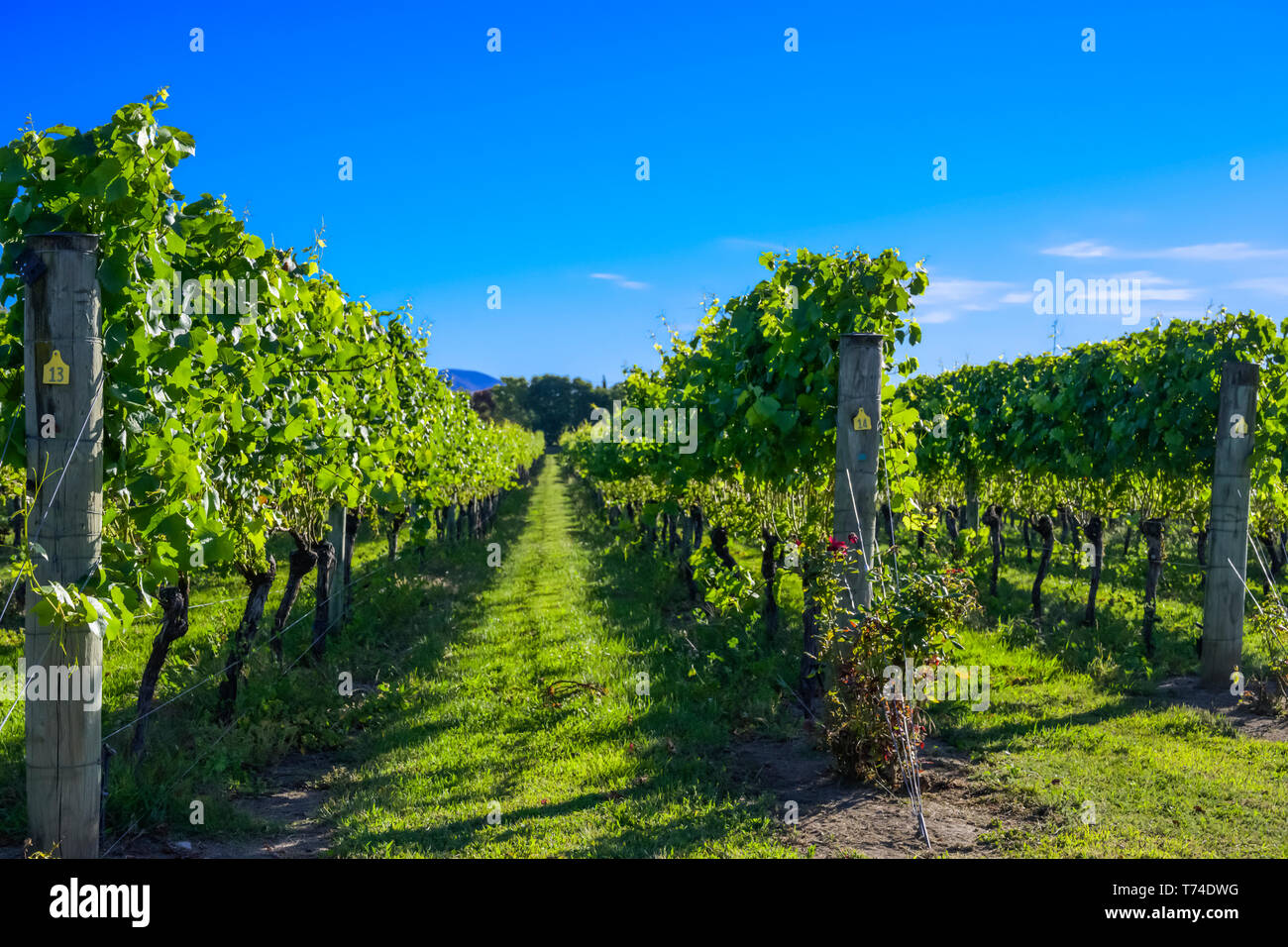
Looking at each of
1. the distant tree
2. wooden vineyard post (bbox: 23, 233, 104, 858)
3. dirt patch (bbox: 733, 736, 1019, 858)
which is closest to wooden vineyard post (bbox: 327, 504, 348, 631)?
dirt patch (bbox: 733, 736, 1019, 858)

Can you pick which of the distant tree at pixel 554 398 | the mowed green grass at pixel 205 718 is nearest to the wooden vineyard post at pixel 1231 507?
the mowed green grass at pixel 205 718

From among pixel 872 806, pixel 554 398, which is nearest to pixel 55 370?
pixel 872 806

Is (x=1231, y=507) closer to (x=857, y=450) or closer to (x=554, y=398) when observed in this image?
(x=857, y=450)

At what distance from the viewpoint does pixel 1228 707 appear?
26.1 feet

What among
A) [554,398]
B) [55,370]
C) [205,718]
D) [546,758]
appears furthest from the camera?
[554,398]

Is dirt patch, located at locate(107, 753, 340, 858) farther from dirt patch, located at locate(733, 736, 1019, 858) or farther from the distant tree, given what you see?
the distant tree

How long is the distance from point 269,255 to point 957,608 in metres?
5.10

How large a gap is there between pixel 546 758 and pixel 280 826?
6.16 ft

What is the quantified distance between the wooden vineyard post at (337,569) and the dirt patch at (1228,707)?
9.44 m

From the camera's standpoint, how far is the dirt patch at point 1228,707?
7191mm

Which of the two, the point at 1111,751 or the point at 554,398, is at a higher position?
the point at 554,398
